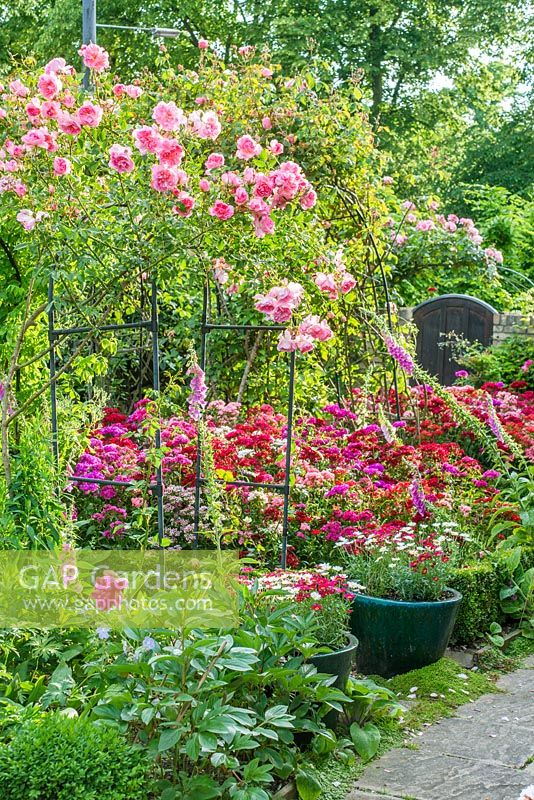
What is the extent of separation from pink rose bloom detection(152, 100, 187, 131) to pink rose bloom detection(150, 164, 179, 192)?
21 centimetres

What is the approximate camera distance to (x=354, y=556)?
4.39 m

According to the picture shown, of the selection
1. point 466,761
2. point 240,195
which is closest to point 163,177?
point 240,195

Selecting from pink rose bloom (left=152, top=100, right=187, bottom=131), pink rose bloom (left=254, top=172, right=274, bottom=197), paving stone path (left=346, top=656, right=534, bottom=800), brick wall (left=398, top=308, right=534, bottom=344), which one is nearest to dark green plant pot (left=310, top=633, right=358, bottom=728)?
paving stone path (left=346, top=656, right=534, bottom=800)

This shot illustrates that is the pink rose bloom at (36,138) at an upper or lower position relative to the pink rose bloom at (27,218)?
upper

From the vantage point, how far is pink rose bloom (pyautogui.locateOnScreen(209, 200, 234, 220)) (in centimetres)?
379

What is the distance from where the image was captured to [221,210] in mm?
3793

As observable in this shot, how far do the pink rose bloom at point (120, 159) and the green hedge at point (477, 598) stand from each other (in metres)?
2.40

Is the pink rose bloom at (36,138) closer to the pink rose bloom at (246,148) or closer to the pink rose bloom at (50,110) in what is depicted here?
the pink rose bloom at (50,110)

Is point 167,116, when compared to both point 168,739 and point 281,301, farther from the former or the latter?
point 168,739

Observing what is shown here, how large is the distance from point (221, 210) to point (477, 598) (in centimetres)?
231

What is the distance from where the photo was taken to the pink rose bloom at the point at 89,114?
3.70 meters

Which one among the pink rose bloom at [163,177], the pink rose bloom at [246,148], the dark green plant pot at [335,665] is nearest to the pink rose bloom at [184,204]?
the pink rose bloom at [163,177]

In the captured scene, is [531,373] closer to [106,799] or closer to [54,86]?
[54,86]

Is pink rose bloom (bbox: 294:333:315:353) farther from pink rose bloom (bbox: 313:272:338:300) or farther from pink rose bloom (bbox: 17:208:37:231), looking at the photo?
pink rose bloom (bbox: 17:208:37:231)
